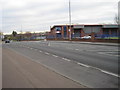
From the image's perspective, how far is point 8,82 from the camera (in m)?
7.08

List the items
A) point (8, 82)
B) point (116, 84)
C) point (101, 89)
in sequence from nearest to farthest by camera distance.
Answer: point (101, 89) → point (116, 84) → point (8, 82)

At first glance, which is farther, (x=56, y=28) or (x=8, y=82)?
(x=56, y=28)

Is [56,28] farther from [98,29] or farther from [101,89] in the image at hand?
[101,89]

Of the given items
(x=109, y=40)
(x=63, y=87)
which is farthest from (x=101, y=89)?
(x=109, y=40)

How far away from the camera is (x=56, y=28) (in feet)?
302

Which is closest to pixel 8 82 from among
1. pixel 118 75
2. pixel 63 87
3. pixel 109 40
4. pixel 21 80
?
pixel 21 80

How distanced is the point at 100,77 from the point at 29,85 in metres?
2.89

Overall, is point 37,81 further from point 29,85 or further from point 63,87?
point 63,87

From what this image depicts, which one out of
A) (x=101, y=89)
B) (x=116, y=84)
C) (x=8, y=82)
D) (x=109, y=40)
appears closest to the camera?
(x=101, y=89)

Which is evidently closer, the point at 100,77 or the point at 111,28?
the point at 100,77

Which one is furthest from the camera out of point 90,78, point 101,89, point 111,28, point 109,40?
point 111,28

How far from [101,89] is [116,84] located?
82 centimetres

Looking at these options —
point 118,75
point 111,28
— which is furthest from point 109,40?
point 111,28

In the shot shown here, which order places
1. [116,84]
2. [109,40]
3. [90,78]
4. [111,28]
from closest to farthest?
[116,84] < [90,78] < [109,40] < [111,28]
